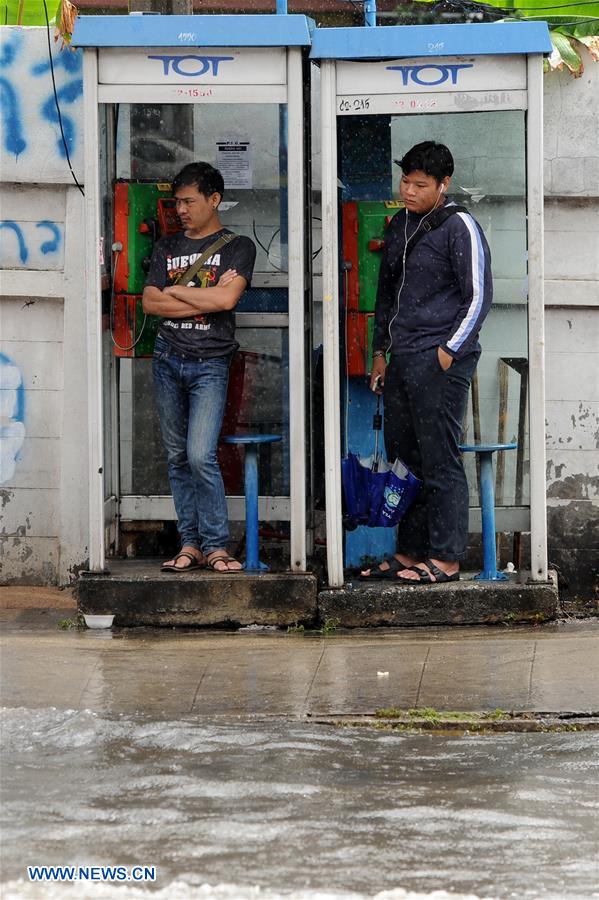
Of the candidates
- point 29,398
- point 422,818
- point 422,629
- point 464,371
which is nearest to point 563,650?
point 422,629

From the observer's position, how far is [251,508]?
691cm

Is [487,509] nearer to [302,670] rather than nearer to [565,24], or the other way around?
[302,670]

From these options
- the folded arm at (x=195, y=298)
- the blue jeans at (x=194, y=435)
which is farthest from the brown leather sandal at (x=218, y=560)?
the folded arm at (x=195, y=298)

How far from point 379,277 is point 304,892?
144 inches

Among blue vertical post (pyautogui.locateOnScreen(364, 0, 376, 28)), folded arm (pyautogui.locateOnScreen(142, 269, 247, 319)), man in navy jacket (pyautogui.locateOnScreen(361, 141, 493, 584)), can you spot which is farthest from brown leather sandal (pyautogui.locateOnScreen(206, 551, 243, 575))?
blue vertical post (pyautogui.locateOnScreen(364, 0, 376, 28))

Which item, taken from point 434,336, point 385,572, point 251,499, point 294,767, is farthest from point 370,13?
point 294,767

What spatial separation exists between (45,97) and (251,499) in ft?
7.57

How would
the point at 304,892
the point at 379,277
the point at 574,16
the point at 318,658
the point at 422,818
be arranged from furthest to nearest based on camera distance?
the point at 574,16 → the point at 379,277 → the point at 318,658 → the point at 422,818 → the point at 304,892

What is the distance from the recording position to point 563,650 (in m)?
6.12

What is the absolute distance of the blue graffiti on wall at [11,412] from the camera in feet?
24.5

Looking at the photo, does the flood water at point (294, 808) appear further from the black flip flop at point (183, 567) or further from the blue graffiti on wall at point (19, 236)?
the blue graffiti on wall at point (19, 236)

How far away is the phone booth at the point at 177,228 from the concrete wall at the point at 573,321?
1.34m

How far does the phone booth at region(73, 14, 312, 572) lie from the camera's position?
6.50 meters

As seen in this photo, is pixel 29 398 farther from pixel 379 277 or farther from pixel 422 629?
pixel 422 629
